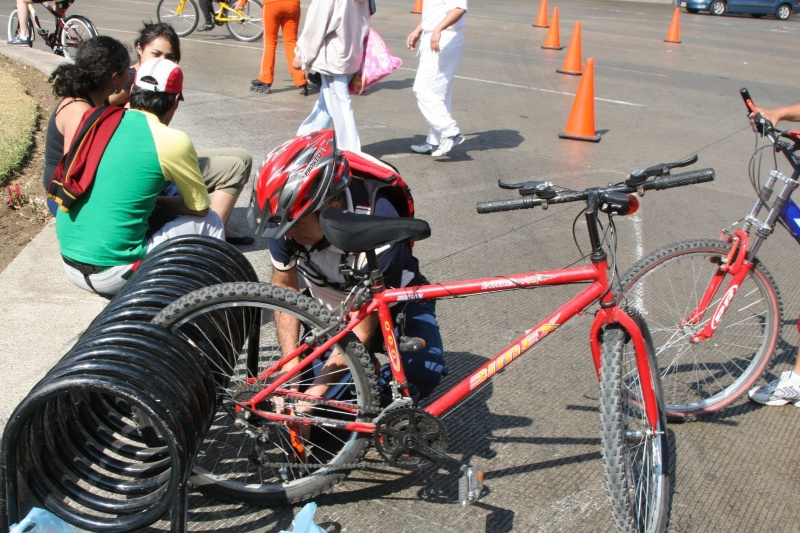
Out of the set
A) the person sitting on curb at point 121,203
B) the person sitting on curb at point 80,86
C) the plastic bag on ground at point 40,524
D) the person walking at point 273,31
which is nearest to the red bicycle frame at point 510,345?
the plastic bag on ground at point 40,524

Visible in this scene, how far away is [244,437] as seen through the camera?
11.4 feet

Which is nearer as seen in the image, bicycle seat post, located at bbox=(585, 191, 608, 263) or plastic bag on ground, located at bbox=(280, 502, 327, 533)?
plastic bag on ground, located at bbox=(280, 502, 327, 533)

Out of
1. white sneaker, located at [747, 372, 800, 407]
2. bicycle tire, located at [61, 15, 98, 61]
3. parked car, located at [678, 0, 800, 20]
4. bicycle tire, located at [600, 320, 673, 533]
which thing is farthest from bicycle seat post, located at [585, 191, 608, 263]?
parked car, located at [678, 0, 800, 20]

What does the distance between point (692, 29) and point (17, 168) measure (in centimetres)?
1916

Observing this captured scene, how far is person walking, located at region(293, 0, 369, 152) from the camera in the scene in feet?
23.0

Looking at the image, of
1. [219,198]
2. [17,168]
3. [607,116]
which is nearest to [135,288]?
[219,198]

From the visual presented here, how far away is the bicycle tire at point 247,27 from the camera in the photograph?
50.7 ft

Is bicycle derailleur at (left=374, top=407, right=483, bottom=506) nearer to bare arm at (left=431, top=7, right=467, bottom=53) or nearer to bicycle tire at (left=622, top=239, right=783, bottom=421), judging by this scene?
bicycle tire at (left=622, top=239, right=783, bottom=421)

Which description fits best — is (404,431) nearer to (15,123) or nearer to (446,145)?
(446,145)

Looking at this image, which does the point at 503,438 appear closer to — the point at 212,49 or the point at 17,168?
the point at 17,168

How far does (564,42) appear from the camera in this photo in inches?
684

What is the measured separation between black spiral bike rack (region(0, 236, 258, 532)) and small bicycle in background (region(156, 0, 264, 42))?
42.5ft

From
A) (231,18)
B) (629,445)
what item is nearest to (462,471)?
(629,445)

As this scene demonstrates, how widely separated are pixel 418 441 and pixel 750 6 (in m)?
27.3
